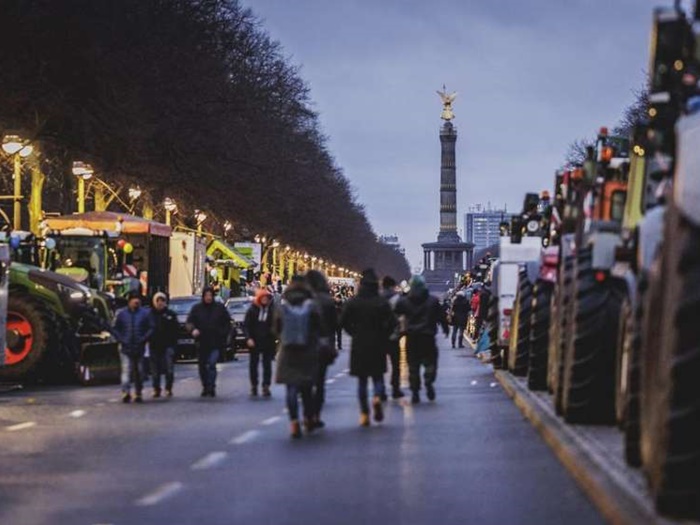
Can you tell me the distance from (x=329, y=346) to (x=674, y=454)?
13078mm

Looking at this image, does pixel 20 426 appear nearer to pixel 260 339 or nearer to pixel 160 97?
pixel 260 339

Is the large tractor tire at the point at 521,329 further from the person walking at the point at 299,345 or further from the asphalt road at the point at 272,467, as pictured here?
the person walking at the point at 299,345

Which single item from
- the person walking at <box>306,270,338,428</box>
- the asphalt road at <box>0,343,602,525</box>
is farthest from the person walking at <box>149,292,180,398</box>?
the person walking at <box>306,270,338,428</box>

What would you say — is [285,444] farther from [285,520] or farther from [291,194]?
[291,194]

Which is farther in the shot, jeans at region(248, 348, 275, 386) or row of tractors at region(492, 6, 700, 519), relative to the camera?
jeans at region(248, 348, 275, 386)

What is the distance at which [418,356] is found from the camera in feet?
91.9

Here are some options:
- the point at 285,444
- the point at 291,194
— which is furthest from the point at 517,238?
the point at 291,194

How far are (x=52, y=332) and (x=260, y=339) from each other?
5.16 m

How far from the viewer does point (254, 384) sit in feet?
101

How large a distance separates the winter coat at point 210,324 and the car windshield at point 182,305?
17288 millimetres

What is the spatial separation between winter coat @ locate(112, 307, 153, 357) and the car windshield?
18.8 meters

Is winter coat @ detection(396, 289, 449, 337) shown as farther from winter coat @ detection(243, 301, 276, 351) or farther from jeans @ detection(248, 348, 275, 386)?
jeans @ detection(248, 348, 275, 386)

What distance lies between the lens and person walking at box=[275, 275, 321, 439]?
21.3 metres

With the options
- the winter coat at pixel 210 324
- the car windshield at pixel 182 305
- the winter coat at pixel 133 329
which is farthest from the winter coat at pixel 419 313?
the car windshield at pixel 182 305
